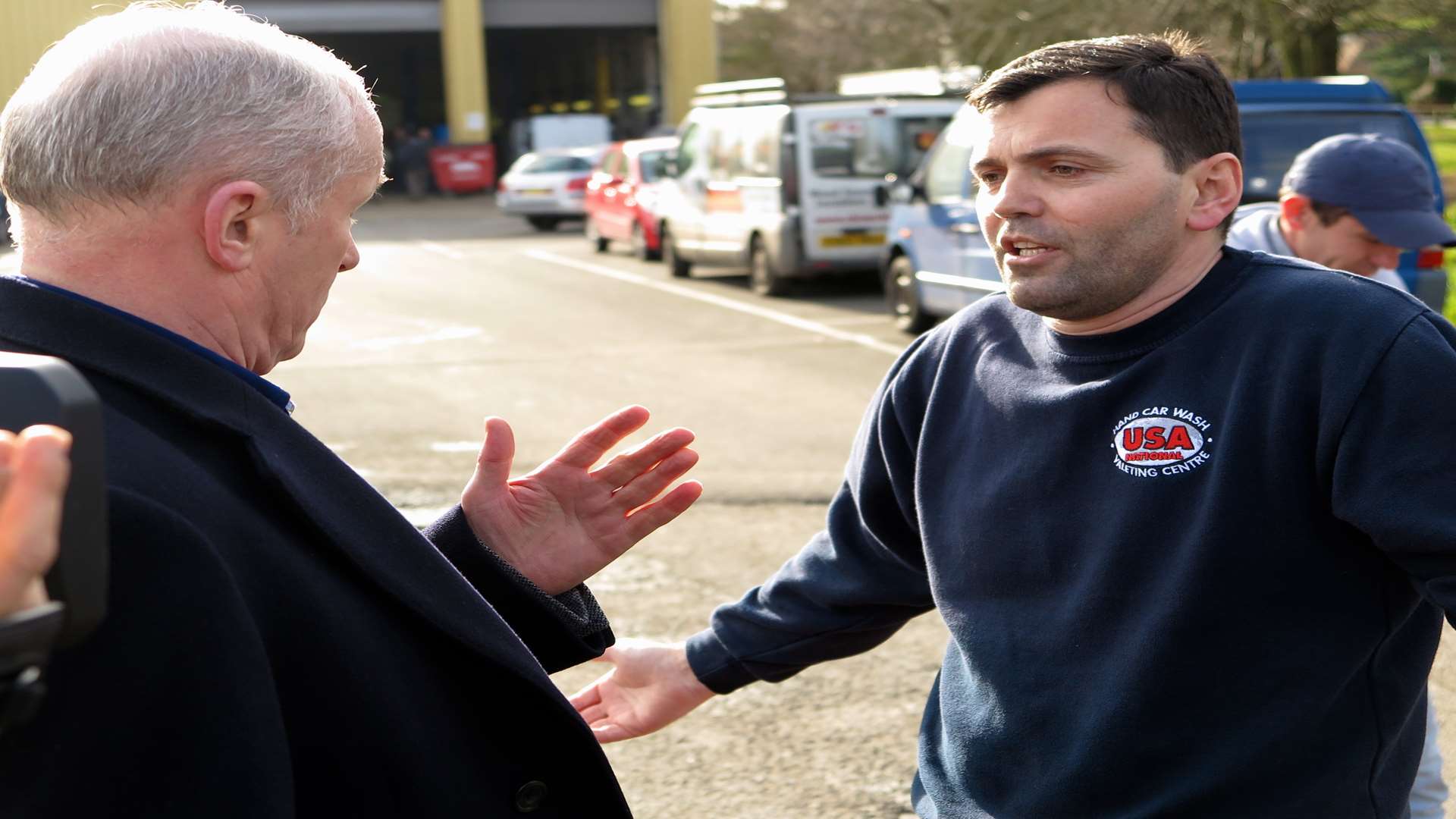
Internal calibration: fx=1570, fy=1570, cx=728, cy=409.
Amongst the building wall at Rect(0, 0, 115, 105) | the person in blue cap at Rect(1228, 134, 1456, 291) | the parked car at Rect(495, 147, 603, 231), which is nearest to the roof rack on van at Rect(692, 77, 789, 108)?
the parked car at Rect(495, 147, 603, 231)

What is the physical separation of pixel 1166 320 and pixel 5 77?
137 feet

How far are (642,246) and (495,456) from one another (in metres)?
17.8

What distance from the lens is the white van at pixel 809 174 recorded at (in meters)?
14.9

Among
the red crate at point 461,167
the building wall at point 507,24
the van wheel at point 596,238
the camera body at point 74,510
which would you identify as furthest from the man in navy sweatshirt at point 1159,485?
the building wall at point 507,24

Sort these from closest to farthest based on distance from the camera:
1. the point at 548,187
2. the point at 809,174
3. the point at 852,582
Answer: the point at 852,582
the point at 809,174
the point at 548,187

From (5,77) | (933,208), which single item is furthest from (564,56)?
(933,208)

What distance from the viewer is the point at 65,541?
106 centimetres

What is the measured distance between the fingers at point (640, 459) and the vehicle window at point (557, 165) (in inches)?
998

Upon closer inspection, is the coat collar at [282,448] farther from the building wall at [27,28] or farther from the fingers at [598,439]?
the building wall at [27,28]

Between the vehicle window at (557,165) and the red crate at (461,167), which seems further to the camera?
the red crate at (461,167)

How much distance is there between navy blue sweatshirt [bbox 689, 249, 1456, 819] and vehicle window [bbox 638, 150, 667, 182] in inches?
704

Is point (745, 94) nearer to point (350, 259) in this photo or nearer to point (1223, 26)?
point (1223, 26)

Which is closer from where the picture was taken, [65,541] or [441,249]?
[65,541]

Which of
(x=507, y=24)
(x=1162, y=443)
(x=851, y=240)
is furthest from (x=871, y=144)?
(x=507, y=24)
